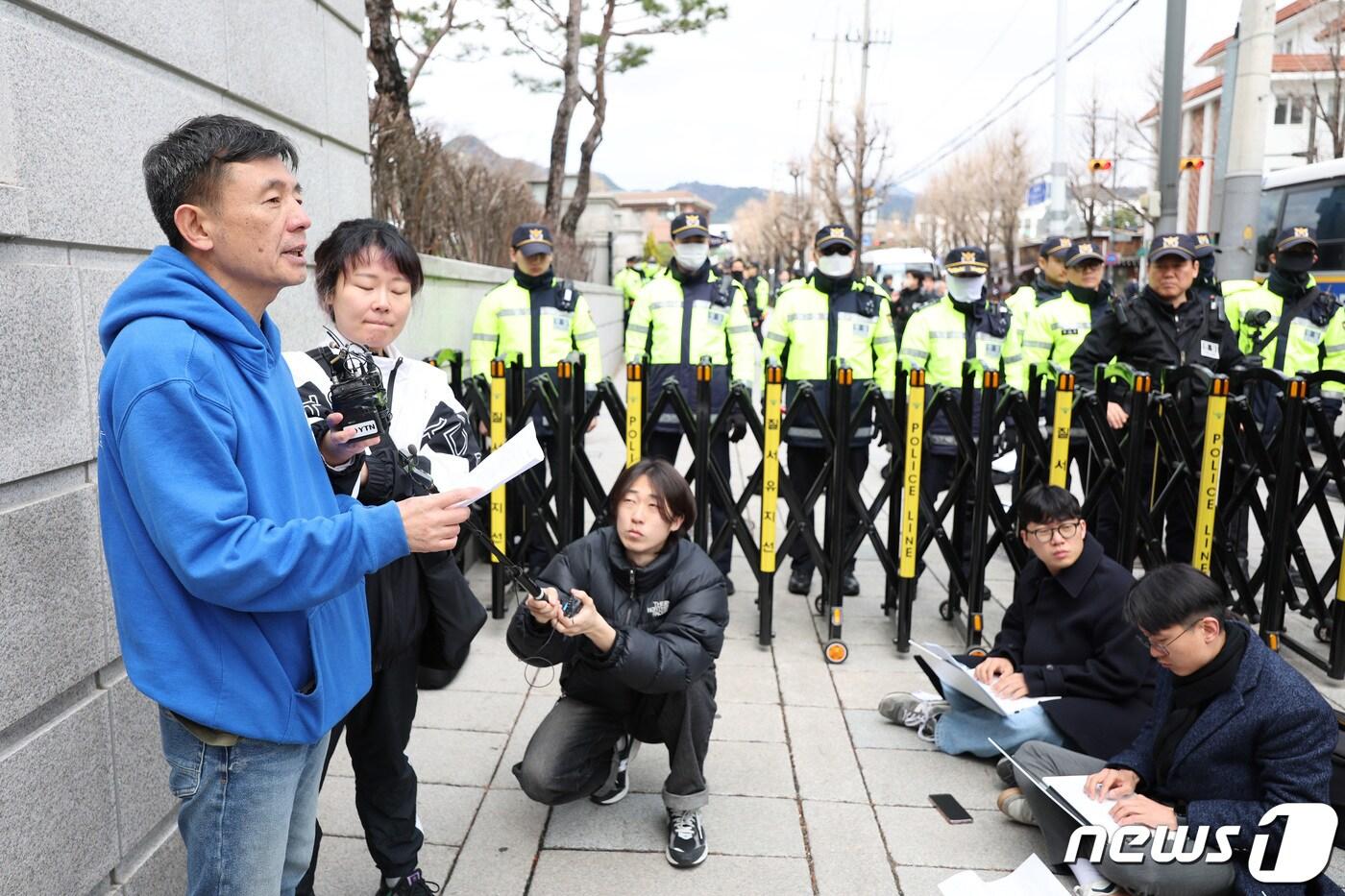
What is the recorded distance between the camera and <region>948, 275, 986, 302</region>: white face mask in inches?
234

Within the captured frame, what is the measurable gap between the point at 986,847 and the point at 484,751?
5.93ft

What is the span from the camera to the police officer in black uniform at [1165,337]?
5.59 metres

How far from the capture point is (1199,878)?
8.66ft

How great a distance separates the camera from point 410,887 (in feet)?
8.96

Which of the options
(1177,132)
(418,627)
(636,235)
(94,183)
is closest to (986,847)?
(418,627)

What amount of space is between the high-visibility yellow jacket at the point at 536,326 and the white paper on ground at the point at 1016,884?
369 cm

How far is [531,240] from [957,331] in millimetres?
2578

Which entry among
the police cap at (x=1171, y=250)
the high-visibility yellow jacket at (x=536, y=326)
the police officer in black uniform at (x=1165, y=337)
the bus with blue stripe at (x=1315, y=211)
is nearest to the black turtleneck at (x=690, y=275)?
the high-visibility yellow jacket at (x=536, y=326)

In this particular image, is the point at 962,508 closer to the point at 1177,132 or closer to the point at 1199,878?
the point at 1199,878

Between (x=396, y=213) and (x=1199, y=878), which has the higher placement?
(x=396, y=213)

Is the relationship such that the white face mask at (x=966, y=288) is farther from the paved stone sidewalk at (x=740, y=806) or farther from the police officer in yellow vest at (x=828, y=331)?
the paved stone sidewalk at (x=740, y=806)

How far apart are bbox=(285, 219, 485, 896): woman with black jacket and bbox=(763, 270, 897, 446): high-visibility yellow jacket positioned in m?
3.51

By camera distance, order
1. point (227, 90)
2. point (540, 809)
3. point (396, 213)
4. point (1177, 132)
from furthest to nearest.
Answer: point (1177, 132) < point (396, 213) < point (540, 809) < point (227, 90)

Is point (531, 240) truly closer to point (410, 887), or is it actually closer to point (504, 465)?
point (410, 887)
